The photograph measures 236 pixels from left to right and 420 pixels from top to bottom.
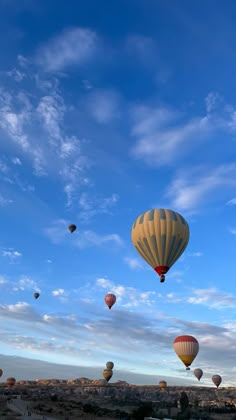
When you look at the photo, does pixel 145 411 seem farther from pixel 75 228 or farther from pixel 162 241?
pixel 162 241

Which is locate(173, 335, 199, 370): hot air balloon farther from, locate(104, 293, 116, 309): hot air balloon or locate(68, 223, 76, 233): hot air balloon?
locate(68, 223, 76, 233): hot air balloon

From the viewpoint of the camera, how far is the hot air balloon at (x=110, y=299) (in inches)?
2474

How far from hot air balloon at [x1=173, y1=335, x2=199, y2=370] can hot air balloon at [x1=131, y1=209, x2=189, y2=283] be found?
15.4 meters

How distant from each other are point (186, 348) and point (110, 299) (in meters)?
17.4

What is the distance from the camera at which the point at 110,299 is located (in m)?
63.8

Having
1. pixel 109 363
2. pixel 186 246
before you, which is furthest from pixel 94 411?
pixel 186 246

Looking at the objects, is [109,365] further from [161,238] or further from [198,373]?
[161,238]

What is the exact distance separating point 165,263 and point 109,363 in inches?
2909

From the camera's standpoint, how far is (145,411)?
68312mm

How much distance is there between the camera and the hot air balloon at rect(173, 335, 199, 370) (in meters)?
48.0

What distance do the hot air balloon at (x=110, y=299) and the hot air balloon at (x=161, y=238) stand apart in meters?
25.9

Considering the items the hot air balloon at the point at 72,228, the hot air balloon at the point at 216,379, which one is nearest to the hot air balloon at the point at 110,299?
the hot air balloon at the point at 72,228

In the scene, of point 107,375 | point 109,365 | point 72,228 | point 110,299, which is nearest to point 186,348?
point 110,299

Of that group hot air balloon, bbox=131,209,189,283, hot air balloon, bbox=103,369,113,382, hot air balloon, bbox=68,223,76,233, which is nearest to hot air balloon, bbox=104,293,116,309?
hot air balloon, bbox=68,223,76,233
